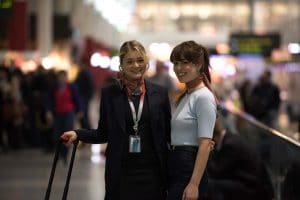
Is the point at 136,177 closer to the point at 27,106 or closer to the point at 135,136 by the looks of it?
the point at 135,136

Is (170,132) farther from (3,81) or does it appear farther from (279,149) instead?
(3,81)

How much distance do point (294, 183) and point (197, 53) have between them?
2.44 meters

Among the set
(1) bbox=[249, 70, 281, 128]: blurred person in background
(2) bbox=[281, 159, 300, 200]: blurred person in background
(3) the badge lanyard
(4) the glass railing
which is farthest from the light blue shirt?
(1) bbox=[249, 70, 281, 128]: blurred person in background

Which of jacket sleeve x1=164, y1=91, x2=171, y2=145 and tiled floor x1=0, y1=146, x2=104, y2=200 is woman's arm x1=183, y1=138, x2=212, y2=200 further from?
tiled floor x1=0, y1=146, x2=104, y2=200

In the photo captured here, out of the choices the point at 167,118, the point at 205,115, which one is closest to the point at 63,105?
the point at 167,118

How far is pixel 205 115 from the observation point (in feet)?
16.9

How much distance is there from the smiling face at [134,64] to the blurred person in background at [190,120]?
21cm

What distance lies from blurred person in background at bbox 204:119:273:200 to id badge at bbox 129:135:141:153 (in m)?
3.38

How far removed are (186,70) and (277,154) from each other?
4478mm

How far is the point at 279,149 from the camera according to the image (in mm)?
9039

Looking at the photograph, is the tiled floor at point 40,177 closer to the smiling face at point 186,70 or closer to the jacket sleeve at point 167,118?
the jacket sleeve at point 167,118

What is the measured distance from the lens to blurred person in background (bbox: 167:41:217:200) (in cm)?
515

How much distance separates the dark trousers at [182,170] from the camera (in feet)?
17.2

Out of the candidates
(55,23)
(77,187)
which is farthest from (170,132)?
(55,23)
